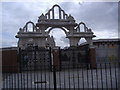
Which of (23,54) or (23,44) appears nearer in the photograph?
(23,54)

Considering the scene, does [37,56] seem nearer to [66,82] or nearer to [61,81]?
[61,81]

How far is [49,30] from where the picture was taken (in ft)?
92.0

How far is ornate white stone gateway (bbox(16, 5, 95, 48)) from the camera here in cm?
2750

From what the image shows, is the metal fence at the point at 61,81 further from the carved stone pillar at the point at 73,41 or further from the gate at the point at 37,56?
the carved stone pillar at the point at 73,41

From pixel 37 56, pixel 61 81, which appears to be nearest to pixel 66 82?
pixel 61 81

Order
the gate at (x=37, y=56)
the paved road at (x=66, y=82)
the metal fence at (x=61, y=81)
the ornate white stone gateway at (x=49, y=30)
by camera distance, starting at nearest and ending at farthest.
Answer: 1. the metal fence at (x=61, y=81)
2. the paved road at (x=66, y=82)
3. the gate at (x=37, y=56)
4. the ornate white stone gateway at (x=49, y=30)

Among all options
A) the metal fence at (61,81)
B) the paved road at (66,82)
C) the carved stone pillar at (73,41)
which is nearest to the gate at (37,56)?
the metal fence at (61,81)

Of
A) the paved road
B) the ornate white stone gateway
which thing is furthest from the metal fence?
the ornate white stone gateway

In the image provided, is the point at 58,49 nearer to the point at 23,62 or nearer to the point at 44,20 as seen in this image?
the point at 23,62

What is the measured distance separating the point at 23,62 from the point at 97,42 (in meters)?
25.1

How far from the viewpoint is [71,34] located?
90.6 feet

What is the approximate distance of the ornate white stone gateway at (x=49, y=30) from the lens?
27.5 metres

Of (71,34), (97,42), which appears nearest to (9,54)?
(71,34)

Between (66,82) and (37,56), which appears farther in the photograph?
(37,56)
